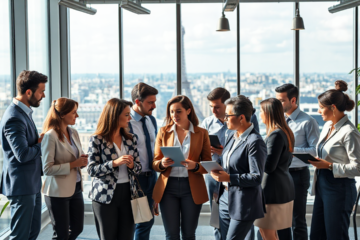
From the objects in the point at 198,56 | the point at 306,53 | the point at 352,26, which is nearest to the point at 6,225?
the point at 198,56

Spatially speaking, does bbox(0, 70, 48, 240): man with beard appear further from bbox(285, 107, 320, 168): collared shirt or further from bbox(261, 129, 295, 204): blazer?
bbox(285, 107, 320, 168): collared shirt

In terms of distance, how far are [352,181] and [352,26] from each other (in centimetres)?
306

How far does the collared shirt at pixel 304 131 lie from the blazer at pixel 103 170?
174 cm

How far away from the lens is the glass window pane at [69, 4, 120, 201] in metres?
5.44

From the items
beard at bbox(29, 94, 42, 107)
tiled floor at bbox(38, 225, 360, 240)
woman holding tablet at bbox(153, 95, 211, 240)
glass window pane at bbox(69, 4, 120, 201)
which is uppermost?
glass window pane at bbox(69, 4, 120, 201)

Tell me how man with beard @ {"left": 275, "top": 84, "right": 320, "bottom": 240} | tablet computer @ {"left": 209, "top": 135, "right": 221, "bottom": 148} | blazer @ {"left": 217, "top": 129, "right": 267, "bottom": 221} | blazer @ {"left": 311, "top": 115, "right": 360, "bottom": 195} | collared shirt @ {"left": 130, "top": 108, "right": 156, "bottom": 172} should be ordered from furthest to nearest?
man with beard @ {"left": 275, "top": 84, "right": 320, "bottom": 240}, collared shirt @ {"left": 130, "top": 108, "right": 156, "bottom": 172}, tablet computer @ {"left": 209, "top": 135, "right": 221, "bottom": 148}, blazer @ {"left": 311, "top": 115, "right": 360, "bottom": 195}, blazer @ {"left": 217, "top": 129, "right": 267, "bottom": 221}

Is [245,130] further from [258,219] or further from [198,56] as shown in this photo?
[198,56]

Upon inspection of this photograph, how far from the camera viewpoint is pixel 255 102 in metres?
5.52

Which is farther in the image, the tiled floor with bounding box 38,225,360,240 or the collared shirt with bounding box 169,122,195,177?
the tiled floor with bounding box 38,225,360,240

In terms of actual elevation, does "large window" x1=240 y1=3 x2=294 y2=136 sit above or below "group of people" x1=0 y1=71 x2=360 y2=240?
above

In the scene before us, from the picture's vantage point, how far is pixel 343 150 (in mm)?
3154

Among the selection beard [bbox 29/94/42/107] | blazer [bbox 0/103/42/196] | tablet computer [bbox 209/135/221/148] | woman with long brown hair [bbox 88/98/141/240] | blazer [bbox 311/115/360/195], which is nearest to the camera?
woman with long brown hair [bbox 88/98/141/240]

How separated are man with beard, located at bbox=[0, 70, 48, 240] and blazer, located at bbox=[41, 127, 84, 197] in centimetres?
12

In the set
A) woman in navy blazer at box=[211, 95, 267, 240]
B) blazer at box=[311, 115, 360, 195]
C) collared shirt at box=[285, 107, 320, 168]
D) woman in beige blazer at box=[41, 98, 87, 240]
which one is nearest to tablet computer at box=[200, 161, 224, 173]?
woman in navy blazer at box=[211, 95, 267, 240]
